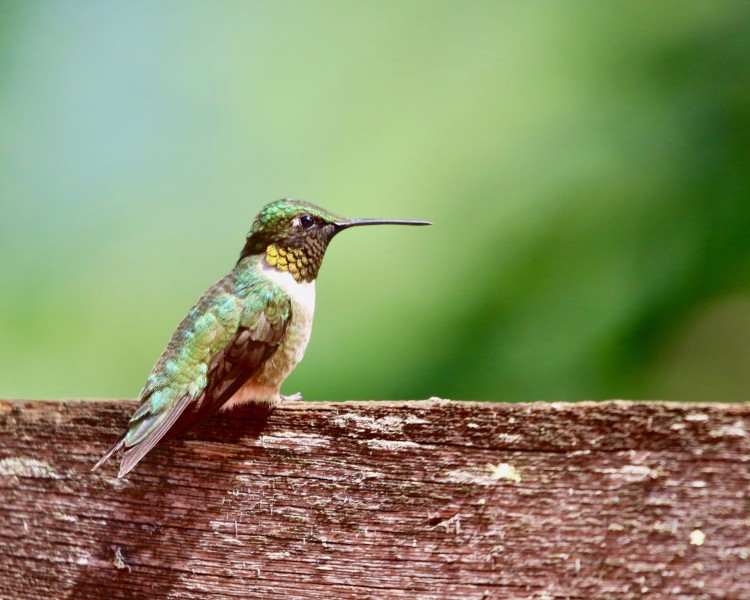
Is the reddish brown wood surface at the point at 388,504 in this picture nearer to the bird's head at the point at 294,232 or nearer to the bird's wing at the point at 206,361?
the bird's wing at the point at 206,361

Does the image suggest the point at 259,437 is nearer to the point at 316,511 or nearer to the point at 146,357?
the point at 316,511

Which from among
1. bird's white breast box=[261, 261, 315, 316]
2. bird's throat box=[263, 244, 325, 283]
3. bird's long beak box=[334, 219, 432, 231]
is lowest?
bird's white breast box=[261, 261, 315, 316]

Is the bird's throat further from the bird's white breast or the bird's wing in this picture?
the bird's wing

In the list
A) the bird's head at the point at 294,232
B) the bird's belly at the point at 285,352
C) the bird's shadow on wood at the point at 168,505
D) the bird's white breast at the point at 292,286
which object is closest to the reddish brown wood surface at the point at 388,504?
the bird's shadow on wood at the point at 168,505

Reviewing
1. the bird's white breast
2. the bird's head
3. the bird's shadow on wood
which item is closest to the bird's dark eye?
the bird's head

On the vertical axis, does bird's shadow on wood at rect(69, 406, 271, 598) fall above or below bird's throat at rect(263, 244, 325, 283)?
below

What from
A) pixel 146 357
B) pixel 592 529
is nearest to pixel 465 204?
pixel 146 357
